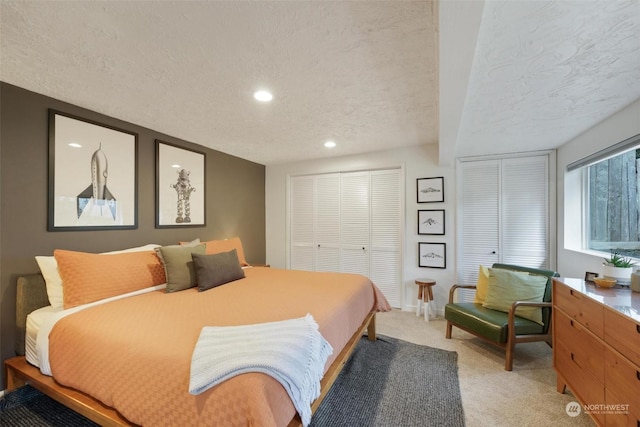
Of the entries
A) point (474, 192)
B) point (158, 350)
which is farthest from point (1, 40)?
point (474, 192)

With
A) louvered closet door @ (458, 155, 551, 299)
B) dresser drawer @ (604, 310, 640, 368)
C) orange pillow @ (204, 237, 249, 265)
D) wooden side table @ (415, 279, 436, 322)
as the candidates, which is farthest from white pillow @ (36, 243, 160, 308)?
louvered closet door @ (458, 155, 551, 299)

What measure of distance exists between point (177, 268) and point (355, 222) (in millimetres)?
2621

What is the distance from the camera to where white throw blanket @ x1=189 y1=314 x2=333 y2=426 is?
112cm

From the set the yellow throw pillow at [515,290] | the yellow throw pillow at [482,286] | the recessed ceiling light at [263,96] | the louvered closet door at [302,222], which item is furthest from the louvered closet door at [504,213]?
the recessed ceiling light at [263,96]

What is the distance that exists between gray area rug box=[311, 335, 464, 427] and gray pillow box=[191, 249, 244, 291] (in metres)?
1.34

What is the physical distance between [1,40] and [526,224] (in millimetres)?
4931

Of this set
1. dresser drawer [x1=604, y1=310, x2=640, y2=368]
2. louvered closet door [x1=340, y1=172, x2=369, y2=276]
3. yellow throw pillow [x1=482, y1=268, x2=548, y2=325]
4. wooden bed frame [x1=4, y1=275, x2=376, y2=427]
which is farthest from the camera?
louvered closet door [x1=340, y1=172, x2=369, y2=276]

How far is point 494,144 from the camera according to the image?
3062 mm

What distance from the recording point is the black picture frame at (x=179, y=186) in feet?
9.88

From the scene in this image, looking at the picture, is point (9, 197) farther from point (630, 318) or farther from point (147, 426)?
point (630, 318)

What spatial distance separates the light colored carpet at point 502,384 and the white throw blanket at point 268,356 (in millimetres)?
1209

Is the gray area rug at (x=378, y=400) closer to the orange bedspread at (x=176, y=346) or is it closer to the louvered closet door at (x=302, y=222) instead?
the orange bedspread at (x=176, y=346)

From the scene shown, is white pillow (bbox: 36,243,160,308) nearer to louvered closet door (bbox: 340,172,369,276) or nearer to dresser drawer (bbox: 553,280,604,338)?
louvered closet door (bbox: 340,172,369,276)

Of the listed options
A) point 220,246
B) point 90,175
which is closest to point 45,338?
point 90,175
